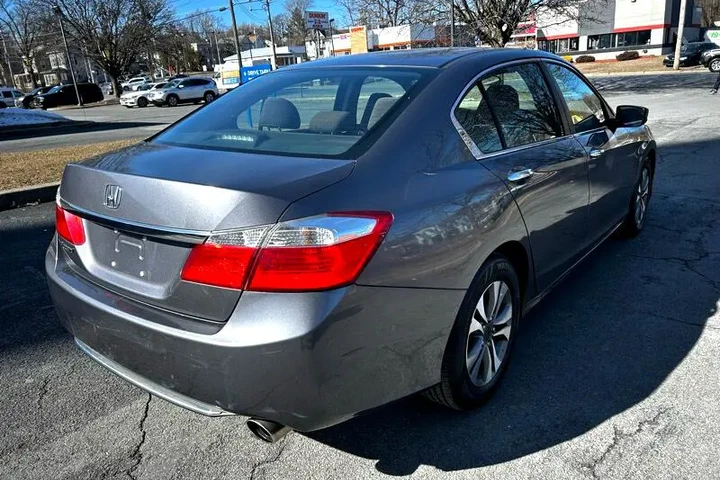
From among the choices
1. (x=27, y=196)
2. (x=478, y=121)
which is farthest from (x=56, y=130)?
(x=478, y=121)

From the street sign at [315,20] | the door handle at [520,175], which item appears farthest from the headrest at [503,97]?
the street sign at [315,20]

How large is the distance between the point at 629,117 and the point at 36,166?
9028 mm

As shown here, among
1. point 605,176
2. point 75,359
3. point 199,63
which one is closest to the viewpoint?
point 75,359

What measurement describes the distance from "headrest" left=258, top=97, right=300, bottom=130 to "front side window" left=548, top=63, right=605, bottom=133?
Answer: 1.72 meters

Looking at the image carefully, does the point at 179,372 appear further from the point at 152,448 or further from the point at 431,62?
the point at 431,62

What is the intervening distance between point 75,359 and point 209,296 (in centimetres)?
187

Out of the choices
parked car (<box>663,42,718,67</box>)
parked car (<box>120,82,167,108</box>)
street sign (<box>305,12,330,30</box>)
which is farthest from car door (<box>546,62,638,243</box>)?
street sign (<box>305,12,330,30</box>)

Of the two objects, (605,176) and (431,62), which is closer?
(431,62)

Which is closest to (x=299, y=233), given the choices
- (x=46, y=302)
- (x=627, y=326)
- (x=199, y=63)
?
(x=627, y=326)

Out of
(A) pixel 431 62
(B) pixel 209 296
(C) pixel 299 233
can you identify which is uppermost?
(A) pixel 431 62

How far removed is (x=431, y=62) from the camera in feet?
9.35

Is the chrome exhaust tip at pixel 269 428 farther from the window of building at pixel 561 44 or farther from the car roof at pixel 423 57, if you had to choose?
the window of building at pixel 561 44

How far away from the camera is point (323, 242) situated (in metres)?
1.84

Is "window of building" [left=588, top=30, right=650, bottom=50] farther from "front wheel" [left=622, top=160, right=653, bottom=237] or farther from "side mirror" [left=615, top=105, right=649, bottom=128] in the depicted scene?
"side mirror" [left=615, top=105, right=649, bottom=128]
